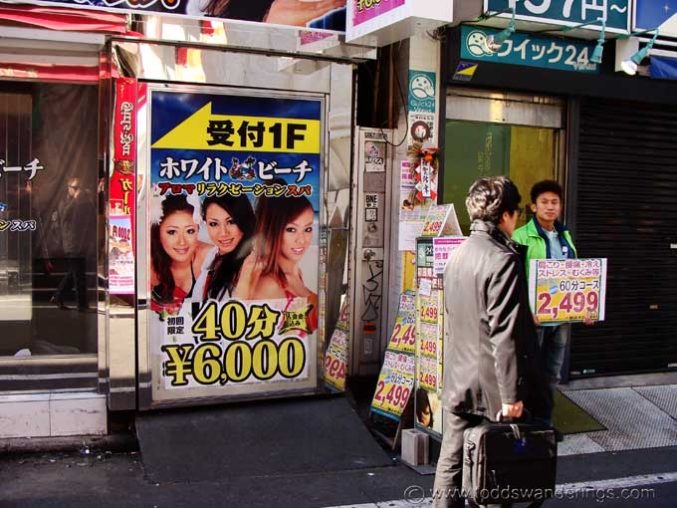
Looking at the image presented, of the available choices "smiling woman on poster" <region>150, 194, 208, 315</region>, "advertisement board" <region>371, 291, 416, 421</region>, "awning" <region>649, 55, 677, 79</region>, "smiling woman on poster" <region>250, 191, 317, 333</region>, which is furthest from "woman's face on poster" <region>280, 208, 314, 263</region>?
"awning" <region>649, 55, 677, 79</region>

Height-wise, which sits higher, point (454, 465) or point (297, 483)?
point (454, 465)

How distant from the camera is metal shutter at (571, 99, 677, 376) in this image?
7.90m

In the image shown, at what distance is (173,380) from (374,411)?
166 cm

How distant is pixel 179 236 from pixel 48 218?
1.07m

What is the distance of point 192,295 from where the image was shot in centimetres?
640

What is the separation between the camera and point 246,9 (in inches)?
254

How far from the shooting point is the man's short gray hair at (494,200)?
4086 mm

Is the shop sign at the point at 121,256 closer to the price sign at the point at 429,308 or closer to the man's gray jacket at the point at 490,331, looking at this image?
the price sign at the point at 429,308

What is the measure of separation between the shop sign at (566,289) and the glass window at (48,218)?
3.48 metres

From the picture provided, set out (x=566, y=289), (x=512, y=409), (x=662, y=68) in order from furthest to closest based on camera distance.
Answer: (x=662, y=68)
(x=566, y=289)
(x=512, y=409)

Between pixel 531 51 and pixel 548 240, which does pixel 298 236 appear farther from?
pixel 531 51

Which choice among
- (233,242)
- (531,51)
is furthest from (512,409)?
(531,51)

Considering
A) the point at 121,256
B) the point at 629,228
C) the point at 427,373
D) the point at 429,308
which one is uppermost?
the point at 629,228

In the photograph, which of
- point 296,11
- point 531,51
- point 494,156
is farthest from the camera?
point 494,156
